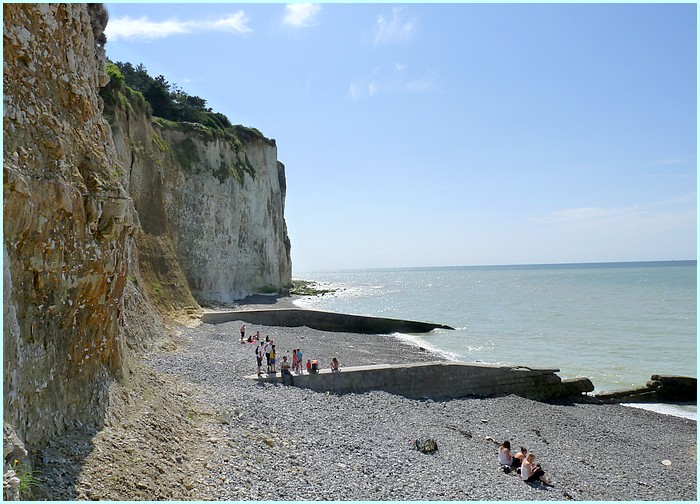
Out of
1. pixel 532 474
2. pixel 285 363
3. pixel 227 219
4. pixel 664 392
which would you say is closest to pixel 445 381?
pixel 285 363

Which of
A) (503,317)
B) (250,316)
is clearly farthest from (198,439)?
(503,317)

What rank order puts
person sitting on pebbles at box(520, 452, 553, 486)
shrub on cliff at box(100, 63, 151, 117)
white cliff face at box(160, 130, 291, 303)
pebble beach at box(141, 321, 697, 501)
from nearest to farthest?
pebble beach at box(141, 321, 697, 501) → person sitting on pebbles at box(520, 452, 553, 486) → shrub on cliff at box(100, 63, 151, 117) → white cliff face at box(160, 130, 291, 303)

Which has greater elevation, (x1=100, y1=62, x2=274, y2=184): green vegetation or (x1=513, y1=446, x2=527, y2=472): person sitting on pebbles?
(x1=100, y1=62, x2=274, y2=184): green vegetation

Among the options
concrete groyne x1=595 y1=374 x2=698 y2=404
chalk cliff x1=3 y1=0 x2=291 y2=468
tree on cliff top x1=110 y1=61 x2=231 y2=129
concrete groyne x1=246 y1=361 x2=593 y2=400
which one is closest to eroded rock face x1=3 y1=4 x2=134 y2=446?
chalk cliff x1=3 y1=0 x2=291 y2=468

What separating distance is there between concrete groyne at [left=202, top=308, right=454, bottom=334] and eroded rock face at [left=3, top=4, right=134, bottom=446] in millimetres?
19718

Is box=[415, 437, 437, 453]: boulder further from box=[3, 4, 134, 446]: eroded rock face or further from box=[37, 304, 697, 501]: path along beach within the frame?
box=[3, 4, 134, 446]: eroded rock face

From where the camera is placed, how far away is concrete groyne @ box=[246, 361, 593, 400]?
14883 mm

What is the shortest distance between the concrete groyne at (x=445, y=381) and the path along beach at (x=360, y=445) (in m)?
0.61

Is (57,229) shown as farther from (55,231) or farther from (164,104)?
(164,104)

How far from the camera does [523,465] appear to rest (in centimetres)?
997

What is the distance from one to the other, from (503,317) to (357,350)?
861 inches

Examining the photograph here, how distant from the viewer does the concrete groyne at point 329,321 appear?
28.7 m

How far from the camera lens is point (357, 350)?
23812 mm

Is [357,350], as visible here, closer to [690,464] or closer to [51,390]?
[690,464]
